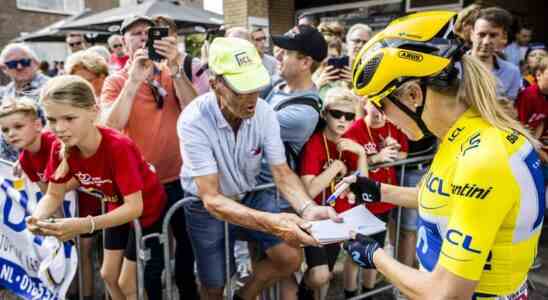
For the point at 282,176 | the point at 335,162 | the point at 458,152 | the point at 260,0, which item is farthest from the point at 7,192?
the point at 260,0

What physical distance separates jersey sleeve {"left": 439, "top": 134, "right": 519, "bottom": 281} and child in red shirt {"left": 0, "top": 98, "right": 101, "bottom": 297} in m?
2.41

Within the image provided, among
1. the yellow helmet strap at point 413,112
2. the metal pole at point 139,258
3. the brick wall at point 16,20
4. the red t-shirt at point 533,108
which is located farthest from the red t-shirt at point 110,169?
the brick wall at point 16,20

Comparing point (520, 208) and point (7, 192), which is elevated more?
point (520, 208)

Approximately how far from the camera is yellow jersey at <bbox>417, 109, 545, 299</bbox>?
1.27 m

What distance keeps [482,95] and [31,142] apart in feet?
9.60

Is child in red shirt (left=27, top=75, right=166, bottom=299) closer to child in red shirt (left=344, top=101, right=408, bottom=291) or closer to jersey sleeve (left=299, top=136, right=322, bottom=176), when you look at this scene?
jersey sleeve (left=299, top=136, right=322, bottom=176)

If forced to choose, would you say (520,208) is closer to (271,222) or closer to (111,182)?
(271,222)

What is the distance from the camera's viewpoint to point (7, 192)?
3076 mm

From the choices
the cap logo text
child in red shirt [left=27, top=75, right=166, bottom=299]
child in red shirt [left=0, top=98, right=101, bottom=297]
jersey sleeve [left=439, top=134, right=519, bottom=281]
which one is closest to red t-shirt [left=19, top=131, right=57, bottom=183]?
child in red shirt [left=0, top=98, right=101, bottom=297]

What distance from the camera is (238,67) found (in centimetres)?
215

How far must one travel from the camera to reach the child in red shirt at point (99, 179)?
229cm

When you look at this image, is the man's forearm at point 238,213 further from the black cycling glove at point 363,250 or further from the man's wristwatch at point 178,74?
the man's wristwatch at point 178,74

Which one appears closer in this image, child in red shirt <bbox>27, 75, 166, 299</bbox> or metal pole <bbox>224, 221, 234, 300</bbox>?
child in red shirt <bbox>27, 75, 166, 299</bbox>

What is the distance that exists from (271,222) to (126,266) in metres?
1.10
